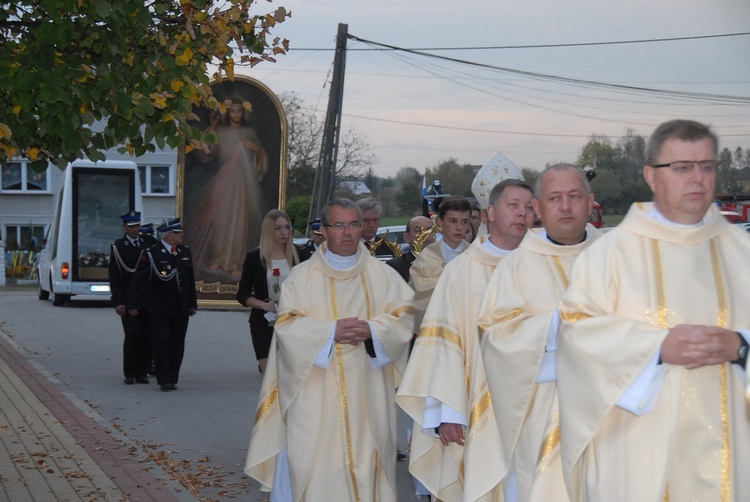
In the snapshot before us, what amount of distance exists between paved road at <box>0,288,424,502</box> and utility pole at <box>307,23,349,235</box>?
6.77 m

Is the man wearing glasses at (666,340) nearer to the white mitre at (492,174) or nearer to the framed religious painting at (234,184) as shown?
the white mitre at (492,174)

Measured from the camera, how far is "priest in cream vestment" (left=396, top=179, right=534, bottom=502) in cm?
587

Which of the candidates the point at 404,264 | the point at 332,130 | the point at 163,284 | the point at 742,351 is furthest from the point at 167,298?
the point at 332,130

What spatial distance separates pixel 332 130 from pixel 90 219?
21.7 feet

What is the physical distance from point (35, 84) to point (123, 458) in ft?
12.6

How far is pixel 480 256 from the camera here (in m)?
6.34

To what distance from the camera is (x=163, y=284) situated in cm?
1387

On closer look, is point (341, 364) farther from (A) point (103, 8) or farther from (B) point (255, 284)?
(B) point (255, 284)

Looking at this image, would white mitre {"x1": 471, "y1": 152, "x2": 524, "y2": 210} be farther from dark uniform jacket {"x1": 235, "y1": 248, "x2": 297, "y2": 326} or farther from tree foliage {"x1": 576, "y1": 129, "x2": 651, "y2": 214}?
dark uniform jacket {"x1": 235, "y1": 248, "x2": 297, "y2": 326}

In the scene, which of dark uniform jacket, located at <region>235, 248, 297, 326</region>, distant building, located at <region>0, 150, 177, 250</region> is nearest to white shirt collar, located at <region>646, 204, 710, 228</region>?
dark uniform jacket, located at <region>235, 248, 297, 326</region>

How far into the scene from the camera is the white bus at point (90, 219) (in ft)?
89.4

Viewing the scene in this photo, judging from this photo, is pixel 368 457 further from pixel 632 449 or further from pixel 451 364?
pixel 632 449

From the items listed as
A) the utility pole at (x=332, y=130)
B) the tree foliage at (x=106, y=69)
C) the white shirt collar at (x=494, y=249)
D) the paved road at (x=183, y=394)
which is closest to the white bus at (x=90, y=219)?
the paved road at (x=183, y=394)

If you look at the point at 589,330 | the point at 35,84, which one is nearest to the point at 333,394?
the point at 35,84
